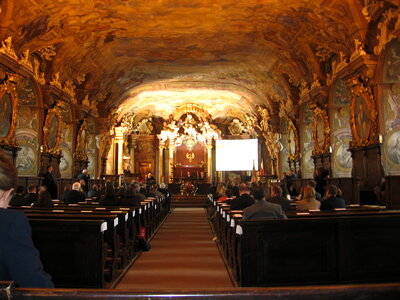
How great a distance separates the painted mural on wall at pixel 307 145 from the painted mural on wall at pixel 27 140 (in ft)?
35.6

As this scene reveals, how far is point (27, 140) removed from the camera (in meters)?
14.1

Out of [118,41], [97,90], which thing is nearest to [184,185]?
[97,90]

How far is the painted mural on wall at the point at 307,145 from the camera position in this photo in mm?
17828

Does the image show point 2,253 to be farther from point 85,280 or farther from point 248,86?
point 248,86

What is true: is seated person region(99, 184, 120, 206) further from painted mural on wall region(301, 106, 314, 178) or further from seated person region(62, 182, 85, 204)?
painted mural on wall region(301, 106, 314, 178)

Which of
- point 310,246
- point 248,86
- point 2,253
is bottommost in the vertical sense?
point 310,246

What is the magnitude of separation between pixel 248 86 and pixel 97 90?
8.00 meters

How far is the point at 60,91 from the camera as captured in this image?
49.2 ft

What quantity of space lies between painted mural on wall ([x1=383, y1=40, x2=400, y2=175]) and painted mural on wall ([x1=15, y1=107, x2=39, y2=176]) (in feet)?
36.0

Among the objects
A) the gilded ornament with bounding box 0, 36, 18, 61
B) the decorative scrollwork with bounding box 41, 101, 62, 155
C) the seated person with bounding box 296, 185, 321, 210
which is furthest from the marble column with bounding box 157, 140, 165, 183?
the seated person with bounding box 296, 185, 321, 210

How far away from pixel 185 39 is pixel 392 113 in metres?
8.29

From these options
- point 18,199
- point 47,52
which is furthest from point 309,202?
point 47,52

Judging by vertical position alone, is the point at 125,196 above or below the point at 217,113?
below

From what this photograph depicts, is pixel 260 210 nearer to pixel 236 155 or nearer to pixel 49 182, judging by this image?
pixel 49 182
